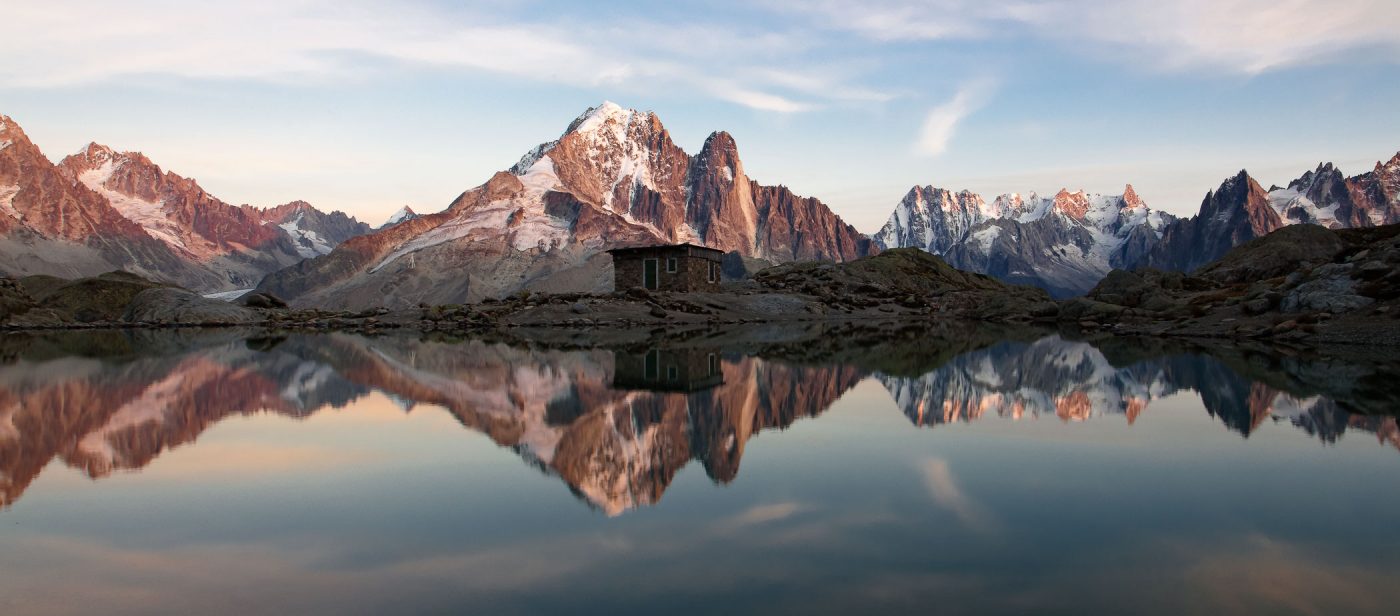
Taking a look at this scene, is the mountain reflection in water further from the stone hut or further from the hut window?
the stone hut

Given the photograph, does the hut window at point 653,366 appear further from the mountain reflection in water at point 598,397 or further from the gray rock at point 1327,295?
the gray rock at point 1327,295

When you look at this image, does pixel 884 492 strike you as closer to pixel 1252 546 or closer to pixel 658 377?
pixel 1252 546

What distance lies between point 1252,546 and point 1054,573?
2.26m

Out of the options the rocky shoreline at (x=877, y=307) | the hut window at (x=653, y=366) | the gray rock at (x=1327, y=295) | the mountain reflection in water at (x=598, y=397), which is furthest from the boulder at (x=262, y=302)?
the gray rock at (x=1327, y=295)

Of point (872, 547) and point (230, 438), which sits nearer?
point (872, 547)

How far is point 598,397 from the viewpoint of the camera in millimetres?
18766

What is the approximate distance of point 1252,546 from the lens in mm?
7875

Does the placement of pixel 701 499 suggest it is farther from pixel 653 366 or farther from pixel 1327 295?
pixel 1327 295

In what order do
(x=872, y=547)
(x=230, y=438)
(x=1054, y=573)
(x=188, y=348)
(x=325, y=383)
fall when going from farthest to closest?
(x=188, y=348), (x=325, y=383), (x=230, y=438), (x=872, y=547), (x=1054, y=573)

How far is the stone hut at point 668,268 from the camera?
239 feet

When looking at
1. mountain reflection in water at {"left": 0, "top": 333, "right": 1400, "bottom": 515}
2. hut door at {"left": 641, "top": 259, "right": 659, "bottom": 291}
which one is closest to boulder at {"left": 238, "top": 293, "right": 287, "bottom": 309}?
hut door at {"left": 641, "top": 259, "right": 659, "bottom": 291}

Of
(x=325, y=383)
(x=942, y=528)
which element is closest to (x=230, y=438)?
(x=325, y=383)

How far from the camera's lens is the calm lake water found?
686 centimetres

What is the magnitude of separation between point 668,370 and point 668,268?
4888 centimetres
